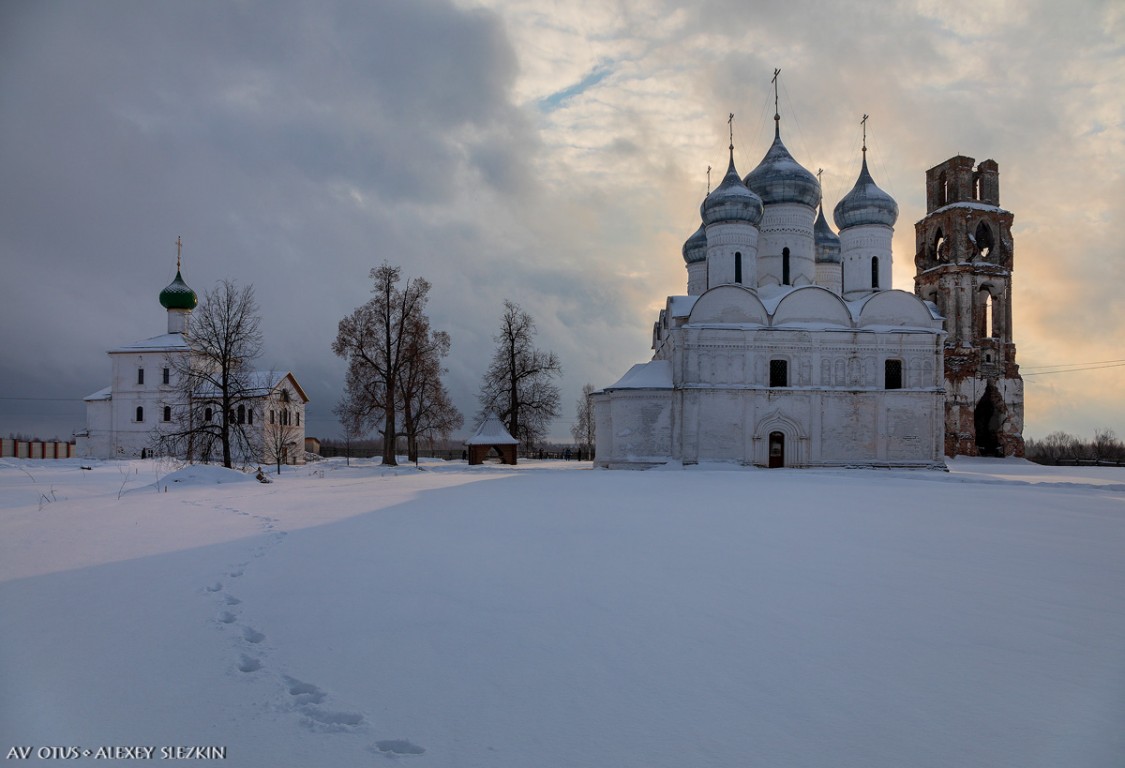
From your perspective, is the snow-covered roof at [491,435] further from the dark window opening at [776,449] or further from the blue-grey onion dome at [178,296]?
the blue-grey onion dome at [178,296]

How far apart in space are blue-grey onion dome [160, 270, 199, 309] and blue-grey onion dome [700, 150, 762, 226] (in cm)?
3479

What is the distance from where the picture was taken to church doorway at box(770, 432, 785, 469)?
27.8 meters

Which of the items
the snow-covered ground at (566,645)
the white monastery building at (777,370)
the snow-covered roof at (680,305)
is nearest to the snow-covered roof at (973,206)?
the white monastery building at (777,370)

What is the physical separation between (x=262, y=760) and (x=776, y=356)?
27.4 metres

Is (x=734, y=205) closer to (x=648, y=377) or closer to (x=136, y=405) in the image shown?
(x=648, y=377)

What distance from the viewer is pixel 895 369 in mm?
28953

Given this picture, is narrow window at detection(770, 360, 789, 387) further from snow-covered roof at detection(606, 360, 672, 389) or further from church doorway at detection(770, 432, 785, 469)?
snow-covered roof at detection(606, 360, 672, 389)

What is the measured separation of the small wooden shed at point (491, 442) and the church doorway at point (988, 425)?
2872 cm

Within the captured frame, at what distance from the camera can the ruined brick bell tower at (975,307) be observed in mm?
39719

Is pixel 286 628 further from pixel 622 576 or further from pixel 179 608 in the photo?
pixel 622 576

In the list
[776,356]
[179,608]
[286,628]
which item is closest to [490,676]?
[286,628]

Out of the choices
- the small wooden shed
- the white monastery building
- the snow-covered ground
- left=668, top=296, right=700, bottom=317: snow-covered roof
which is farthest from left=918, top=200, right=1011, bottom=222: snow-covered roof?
the snow-covered ground

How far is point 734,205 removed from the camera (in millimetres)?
30438

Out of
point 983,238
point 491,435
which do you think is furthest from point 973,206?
point 491,435
